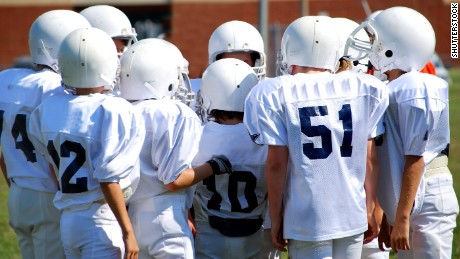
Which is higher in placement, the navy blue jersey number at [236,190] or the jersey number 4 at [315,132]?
the jersey number 4 at [315,132]

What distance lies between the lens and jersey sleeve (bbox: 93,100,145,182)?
4180 millimetres

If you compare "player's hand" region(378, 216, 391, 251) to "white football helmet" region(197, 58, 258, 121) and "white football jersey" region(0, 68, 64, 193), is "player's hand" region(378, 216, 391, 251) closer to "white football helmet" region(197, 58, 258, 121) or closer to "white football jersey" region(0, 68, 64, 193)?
"white football helmet" region(197, 58, 258, 121)

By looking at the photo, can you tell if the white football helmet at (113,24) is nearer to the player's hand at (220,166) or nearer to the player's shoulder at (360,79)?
the player's hand at (220,166)

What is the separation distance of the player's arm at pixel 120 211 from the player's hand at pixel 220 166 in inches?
24.7

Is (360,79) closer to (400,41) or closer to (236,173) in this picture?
(400,41)

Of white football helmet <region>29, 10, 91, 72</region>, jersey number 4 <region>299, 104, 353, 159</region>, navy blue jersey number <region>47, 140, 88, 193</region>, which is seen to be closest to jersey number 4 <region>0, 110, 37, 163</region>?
white football helmet <region>29, 10, 91, 72</region>

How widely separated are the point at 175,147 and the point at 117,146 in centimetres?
36

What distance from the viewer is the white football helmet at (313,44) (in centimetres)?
446

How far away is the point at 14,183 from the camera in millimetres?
5109

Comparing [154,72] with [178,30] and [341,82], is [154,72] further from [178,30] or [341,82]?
[178,30]

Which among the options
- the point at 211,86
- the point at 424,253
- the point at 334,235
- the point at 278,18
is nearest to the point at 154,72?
the point at 211,86

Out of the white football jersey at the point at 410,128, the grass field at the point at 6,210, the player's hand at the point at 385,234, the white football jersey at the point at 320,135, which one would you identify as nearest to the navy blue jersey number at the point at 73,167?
the white football jersey at the point at 320,135

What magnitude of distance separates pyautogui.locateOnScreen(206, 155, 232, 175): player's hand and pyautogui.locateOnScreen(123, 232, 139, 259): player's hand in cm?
65

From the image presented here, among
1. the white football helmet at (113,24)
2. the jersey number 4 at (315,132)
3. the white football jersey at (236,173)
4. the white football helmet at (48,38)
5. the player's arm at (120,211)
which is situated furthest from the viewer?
the white football helmet at (113,24)
